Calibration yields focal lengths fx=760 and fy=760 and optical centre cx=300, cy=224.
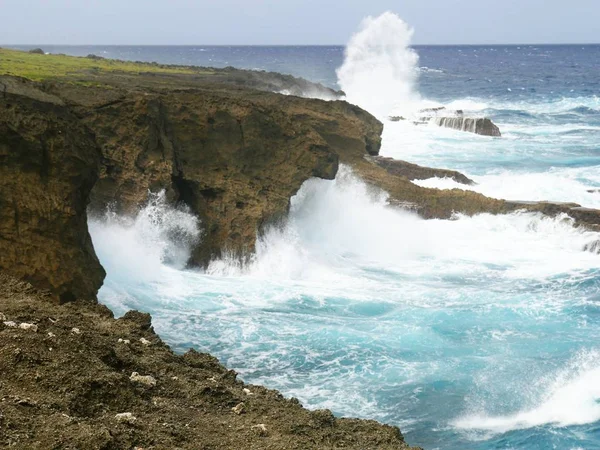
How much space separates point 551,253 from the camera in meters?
21.1

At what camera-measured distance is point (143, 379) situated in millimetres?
7188

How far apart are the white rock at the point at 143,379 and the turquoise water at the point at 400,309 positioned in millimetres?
4081

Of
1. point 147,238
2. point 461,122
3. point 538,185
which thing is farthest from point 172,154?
point 461,122

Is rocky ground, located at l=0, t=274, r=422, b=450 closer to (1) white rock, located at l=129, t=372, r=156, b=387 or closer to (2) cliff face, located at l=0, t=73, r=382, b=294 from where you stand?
(1) white rock, located at l=129, t=372, r=156, b=387

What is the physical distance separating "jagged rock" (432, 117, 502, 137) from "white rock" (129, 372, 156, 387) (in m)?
40.3

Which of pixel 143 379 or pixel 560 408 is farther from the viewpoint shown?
pixel 560 408

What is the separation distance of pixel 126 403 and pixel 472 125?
4167 cm

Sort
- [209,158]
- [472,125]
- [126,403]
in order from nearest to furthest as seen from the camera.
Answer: [126,403], [209,158], [472,125]

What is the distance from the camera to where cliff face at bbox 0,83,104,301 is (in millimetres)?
11367

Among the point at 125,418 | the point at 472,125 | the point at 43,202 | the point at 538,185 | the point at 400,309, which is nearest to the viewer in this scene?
the point at 125,418

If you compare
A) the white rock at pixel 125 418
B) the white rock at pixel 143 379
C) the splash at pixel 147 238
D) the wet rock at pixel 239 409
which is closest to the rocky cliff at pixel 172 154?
the splash at pixel 147 238

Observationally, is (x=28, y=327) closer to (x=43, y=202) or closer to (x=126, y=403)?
(x=126, y=403)

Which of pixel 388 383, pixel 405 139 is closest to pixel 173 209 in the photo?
pixel 388 383

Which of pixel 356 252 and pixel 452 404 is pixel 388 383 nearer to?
pixel 452 404
